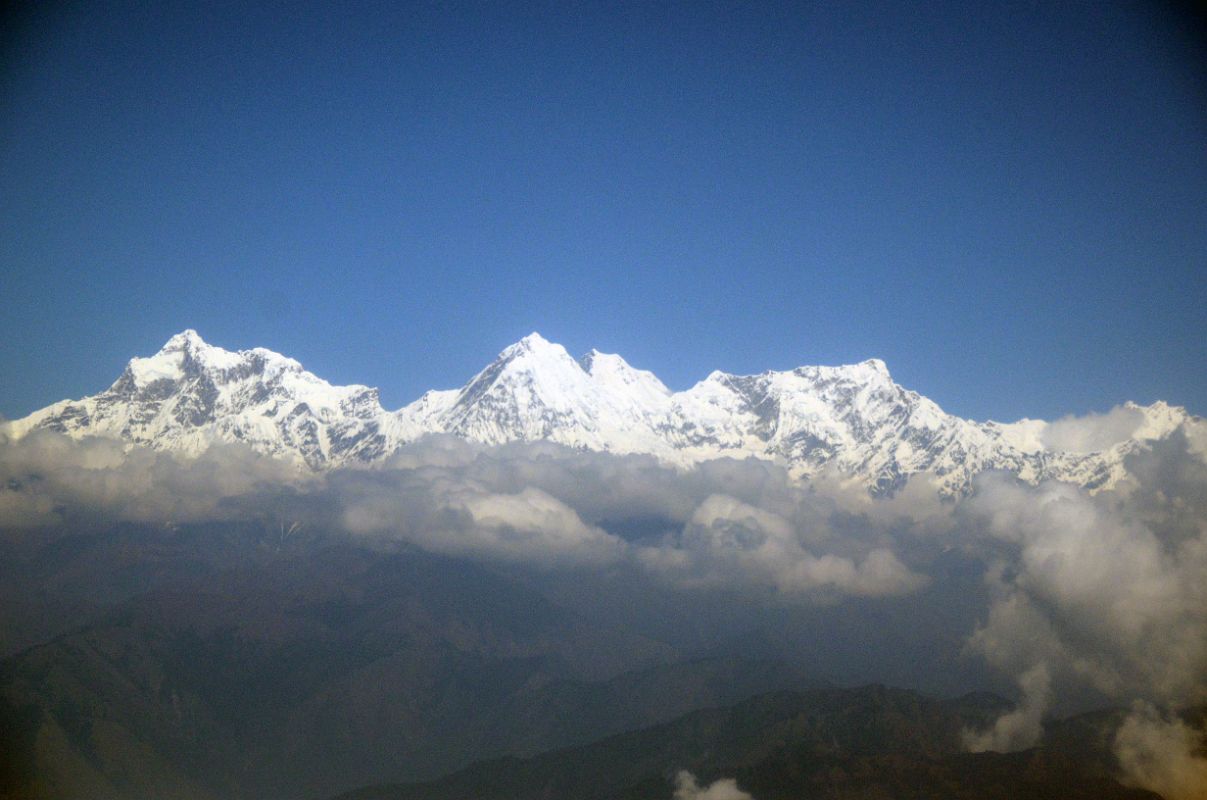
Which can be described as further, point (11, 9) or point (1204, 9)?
point (11, 9)

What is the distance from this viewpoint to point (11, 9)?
156 feet

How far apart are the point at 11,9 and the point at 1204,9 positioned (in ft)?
192

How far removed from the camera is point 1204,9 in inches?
1715
